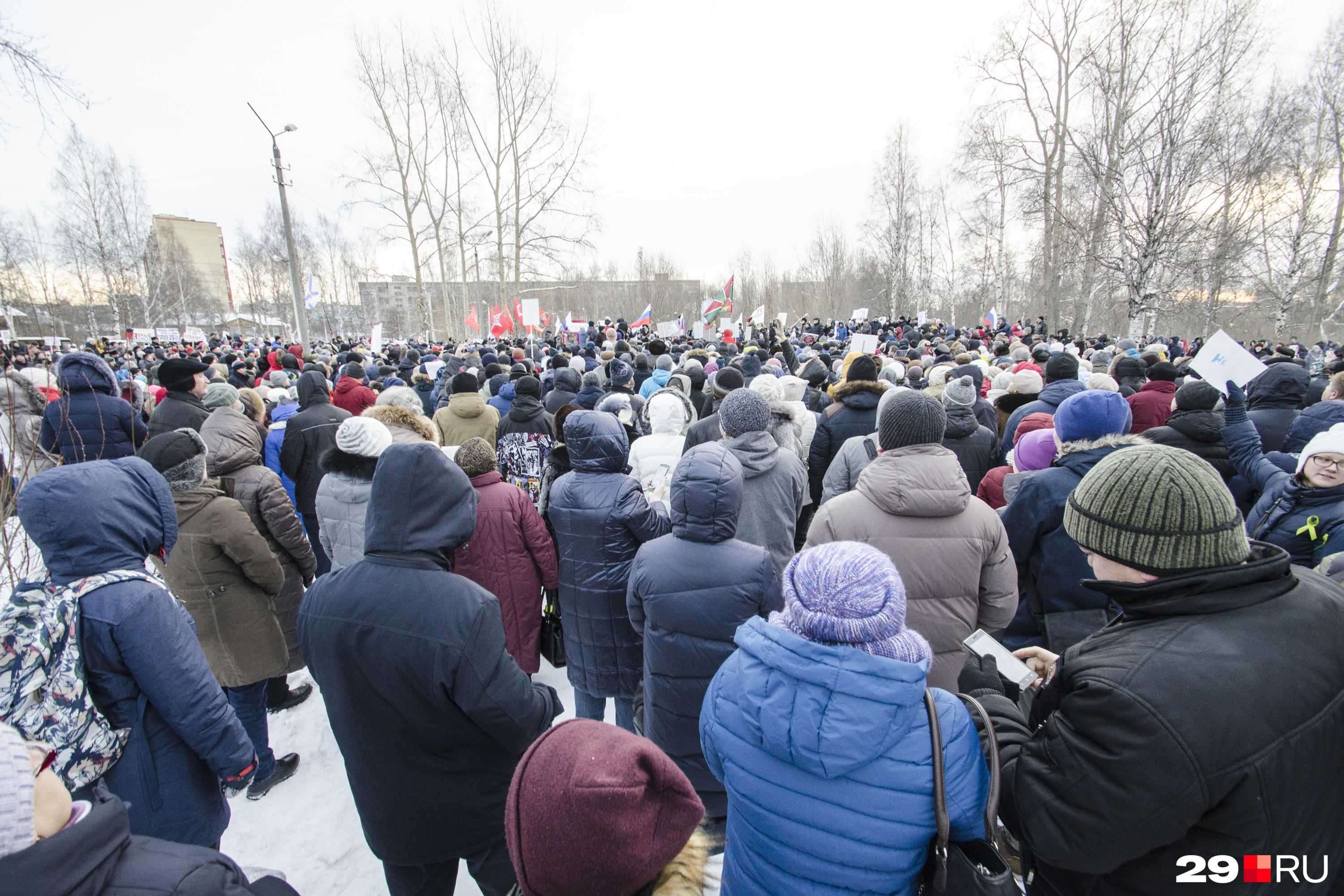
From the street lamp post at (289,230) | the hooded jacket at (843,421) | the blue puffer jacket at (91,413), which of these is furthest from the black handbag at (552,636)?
the street lamp post at (289,230)

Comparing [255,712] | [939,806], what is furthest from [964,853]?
[255,712]

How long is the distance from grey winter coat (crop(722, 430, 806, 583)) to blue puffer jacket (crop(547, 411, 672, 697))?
25.4 inches

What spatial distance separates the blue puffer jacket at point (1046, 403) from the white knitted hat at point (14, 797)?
5231 mm

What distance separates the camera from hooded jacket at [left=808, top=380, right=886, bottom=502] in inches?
198

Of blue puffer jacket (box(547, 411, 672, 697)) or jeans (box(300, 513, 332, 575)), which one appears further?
jeans (box(300, 513, 332, 575))

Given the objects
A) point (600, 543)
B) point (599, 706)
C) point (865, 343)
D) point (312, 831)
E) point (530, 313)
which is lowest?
point (312, 831)

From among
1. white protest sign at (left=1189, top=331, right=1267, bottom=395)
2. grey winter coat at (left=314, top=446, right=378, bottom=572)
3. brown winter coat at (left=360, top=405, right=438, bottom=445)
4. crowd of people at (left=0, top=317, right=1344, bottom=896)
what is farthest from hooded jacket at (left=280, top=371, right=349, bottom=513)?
white protest sign at (left=1189, top=331, right=1267, bottom=395)

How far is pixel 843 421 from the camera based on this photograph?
516cm

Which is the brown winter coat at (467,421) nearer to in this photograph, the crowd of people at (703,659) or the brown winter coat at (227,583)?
the crowd of people at (703,659)

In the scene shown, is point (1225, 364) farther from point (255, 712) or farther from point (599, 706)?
point (255, 712)

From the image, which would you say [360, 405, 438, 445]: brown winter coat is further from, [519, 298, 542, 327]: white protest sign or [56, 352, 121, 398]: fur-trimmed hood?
[519, 298, 542, 327]: white protest sign

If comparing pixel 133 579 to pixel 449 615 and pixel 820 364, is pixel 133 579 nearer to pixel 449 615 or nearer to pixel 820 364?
pixel 449 615

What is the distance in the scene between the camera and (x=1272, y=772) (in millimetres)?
1090

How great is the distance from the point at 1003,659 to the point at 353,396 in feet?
21.7
